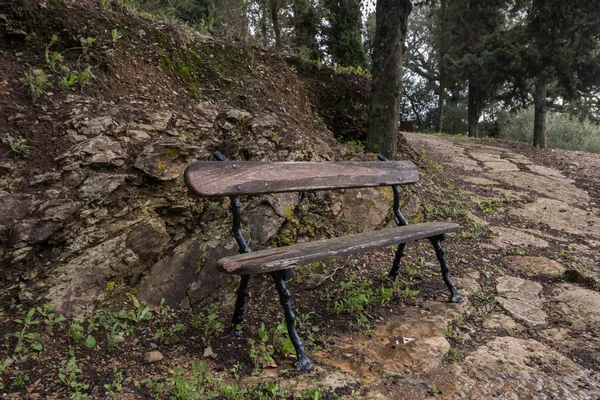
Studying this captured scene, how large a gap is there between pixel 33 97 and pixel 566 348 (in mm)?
4180

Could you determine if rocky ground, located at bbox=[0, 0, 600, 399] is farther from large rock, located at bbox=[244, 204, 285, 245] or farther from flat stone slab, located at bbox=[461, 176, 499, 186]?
flat stone slab, located at bbox=[461, 176, 499, 186]

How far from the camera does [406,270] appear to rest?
154 inches

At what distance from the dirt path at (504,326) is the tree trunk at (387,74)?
160 centimetres

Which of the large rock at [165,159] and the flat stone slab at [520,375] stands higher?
the large rock at [165,159]

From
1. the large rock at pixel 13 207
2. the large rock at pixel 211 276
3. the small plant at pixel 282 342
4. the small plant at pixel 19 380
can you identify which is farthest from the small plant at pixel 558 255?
the large rock at pixel 13 207

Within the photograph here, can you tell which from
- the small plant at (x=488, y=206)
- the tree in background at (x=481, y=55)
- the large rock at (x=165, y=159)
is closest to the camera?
the large rock at (x=165, y=159)

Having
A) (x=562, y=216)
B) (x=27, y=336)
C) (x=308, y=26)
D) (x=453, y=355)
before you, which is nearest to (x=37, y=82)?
(x=27, y=336)

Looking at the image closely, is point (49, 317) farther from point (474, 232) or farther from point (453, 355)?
point (474, 232)

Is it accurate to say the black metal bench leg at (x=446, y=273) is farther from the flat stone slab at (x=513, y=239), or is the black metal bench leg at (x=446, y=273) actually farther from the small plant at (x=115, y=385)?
the small plant at (x=115, y=385)

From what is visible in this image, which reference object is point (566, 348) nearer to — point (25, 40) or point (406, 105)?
point (25, 40)

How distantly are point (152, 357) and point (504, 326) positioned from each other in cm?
253

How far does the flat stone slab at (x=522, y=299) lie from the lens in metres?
3.27

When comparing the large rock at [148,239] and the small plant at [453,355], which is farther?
the large rock at [148,239]

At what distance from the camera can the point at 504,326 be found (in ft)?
10.2
